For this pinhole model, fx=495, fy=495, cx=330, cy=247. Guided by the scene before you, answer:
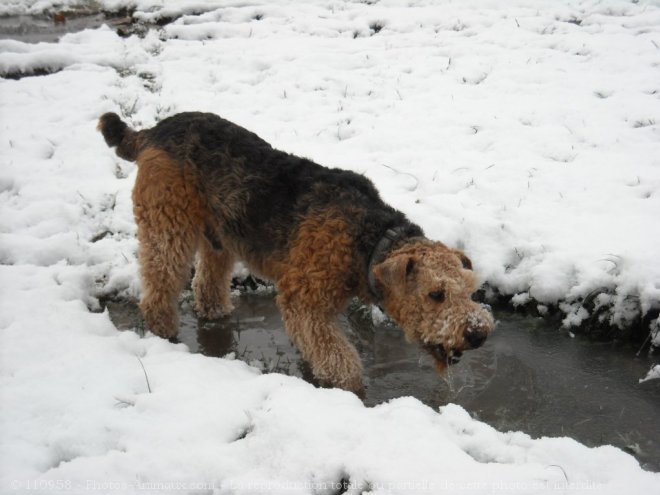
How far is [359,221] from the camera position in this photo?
159 inches

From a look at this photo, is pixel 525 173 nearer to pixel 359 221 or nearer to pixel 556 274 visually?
pixel 556 274

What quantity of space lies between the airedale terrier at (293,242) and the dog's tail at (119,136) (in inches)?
0.4

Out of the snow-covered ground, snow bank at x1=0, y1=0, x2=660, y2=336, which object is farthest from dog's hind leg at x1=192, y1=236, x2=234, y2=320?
snow bank at x1=0, y1=0, x2=660, y2=336

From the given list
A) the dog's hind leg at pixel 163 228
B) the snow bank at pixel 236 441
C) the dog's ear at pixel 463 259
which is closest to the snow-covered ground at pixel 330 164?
the snow bank at pixel 236 441

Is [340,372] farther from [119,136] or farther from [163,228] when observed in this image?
[119,136]

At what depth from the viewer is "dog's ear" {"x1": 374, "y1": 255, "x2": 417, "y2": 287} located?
11.9 feet

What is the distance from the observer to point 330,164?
677 cm

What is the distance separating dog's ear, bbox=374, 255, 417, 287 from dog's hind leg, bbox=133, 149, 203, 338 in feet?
6.14

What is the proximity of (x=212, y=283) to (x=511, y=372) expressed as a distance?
117 inches

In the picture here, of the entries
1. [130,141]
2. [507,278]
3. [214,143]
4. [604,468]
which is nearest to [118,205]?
[130,141]

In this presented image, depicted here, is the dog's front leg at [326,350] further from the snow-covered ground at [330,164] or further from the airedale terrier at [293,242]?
the snow-covered ground at [330,164]

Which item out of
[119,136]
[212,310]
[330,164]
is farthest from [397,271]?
[330,164]

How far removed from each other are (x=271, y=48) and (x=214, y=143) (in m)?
6.72

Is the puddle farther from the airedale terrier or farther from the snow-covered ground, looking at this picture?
the airedale terrier
